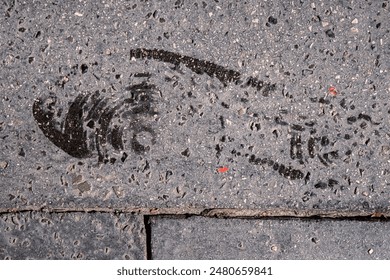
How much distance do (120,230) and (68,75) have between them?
766 mm

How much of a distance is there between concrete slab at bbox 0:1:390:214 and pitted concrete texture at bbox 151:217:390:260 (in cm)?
8

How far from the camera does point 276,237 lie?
6.85 feet

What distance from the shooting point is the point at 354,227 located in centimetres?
207

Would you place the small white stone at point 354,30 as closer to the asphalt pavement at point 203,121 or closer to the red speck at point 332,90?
the asphalt pavement at point 203,121

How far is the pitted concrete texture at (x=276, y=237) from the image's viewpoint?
207cm

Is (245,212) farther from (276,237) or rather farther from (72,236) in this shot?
(72,236)

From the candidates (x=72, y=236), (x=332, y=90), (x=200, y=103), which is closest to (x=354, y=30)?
(x=332, y=90)

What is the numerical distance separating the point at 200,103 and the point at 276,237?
73 cm

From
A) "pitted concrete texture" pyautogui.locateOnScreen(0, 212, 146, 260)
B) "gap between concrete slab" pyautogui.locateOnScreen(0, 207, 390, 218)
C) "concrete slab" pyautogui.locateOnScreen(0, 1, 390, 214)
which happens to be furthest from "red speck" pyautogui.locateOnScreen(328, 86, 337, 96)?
"pitted concrete texture" pyautogui.locateOnScreen(0, 212, 146, 260)

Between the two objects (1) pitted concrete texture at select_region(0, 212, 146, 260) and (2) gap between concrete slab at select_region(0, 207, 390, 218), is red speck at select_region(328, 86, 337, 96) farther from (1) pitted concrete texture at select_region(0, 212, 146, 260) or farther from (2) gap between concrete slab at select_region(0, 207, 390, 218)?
(1) pitted concrete texture at select_region(0, 212, 146, 260)

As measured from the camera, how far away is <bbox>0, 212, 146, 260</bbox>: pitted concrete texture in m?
2.09
